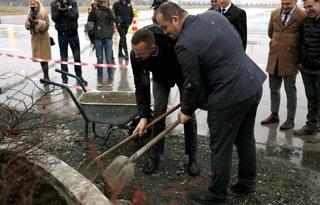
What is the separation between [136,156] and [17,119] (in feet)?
3.55

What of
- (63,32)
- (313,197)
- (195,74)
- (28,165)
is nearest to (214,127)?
(195,74)

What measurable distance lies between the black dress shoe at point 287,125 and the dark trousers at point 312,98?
263 millimetres

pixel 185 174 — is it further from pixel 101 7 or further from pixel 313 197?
pixel 101 7

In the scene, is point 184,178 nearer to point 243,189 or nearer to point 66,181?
point 243,189

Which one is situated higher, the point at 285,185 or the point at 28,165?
the point at 28,165

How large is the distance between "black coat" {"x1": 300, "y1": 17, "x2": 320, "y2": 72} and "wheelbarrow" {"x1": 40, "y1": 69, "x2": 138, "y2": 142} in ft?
6.91

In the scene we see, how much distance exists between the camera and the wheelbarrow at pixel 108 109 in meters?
4.66

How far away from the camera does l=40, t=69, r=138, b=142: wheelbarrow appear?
466 cm

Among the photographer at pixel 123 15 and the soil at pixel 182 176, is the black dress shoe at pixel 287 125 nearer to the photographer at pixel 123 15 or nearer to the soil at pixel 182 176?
the soil at pixel 182 176

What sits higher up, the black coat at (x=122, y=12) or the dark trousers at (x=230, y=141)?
the black coat at (x=122, y=12)

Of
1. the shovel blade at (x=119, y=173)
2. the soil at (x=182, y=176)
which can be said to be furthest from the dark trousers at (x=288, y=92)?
the shovel blade at (x=119, y=173)

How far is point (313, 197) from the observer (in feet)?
13.1

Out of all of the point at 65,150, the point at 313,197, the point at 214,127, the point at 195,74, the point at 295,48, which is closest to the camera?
the point at 195,74

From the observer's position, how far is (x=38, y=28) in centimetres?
775
